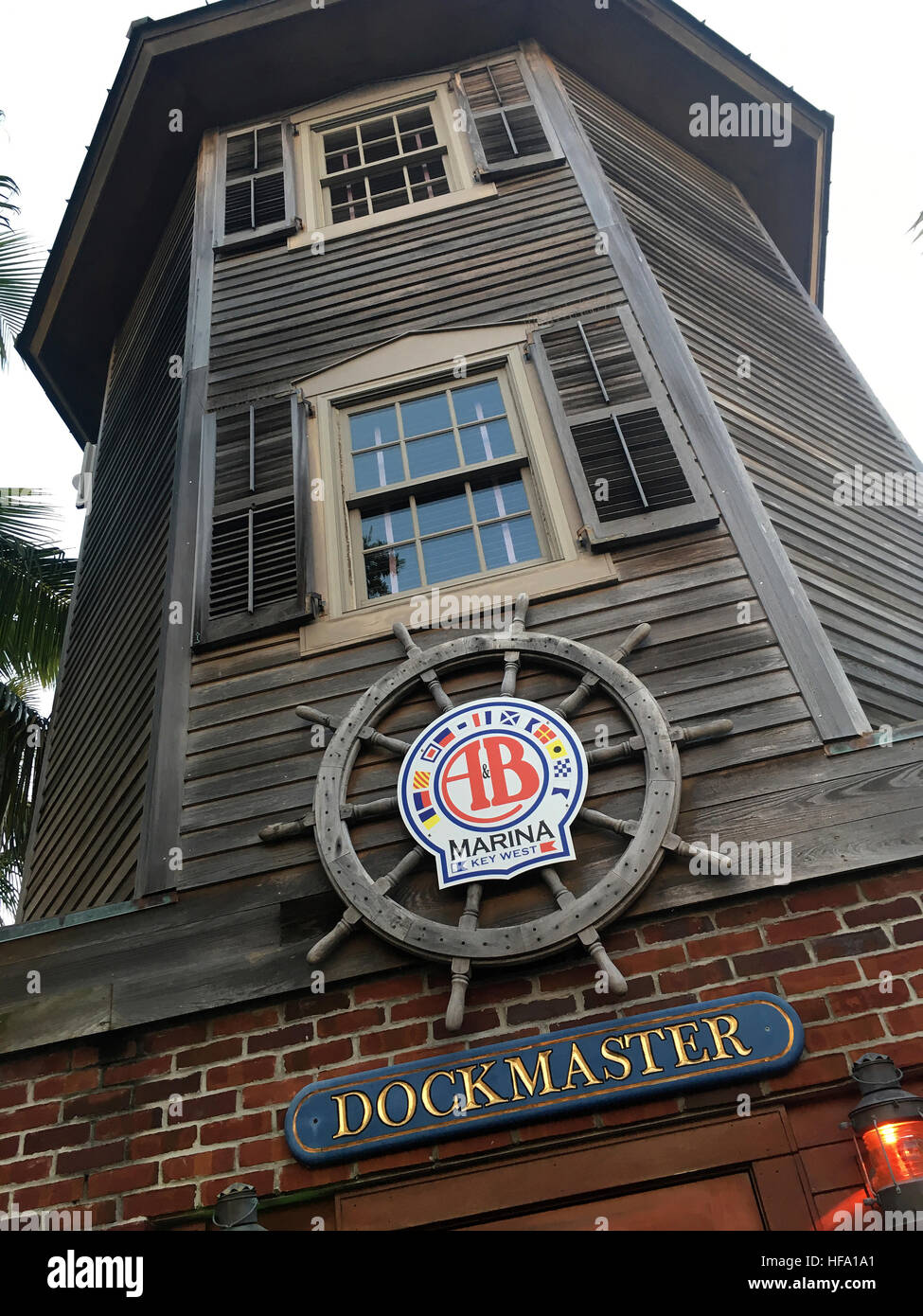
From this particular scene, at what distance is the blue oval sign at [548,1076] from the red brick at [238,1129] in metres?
0.11

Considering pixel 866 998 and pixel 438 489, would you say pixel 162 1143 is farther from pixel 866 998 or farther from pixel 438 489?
pixel 438 489

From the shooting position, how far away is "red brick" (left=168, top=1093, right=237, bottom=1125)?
3533 mm

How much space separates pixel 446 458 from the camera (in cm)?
547

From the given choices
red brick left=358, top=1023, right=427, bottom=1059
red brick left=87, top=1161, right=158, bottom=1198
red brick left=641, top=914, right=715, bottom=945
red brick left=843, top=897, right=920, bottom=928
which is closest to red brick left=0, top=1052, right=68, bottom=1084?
red brick left=87, top=1161, right=158, bottom=1198

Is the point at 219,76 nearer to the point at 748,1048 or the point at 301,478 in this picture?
the point at 301,478

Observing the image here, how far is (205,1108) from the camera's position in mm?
3549

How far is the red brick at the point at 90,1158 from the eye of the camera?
3.51 metres

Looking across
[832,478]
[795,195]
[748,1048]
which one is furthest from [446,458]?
[795,195]

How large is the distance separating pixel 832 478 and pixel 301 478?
9.85 ft

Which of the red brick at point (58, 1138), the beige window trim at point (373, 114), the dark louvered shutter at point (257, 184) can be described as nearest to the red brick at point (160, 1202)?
the red brick at point (58, 1138)

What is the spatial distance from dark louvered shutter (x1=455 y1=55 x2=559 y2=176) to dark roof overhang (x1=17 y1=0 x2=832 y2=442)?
36cm

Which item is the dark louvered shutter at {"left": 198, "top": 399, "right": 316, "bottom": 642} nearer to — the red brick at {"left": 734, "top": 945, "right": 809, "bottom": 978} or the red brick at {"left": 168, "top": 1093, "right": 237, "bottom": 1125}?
the red brick at {"left": 168, "top": 1093, "right": 237, "bottom": 1125}

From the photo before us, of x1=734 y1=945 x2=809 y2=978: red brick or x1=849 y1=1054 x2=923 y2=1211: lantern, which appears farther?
x1=734 y1=945 x2=809 y2=978: red brick

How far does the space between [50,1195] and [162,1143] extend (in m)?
0.40
